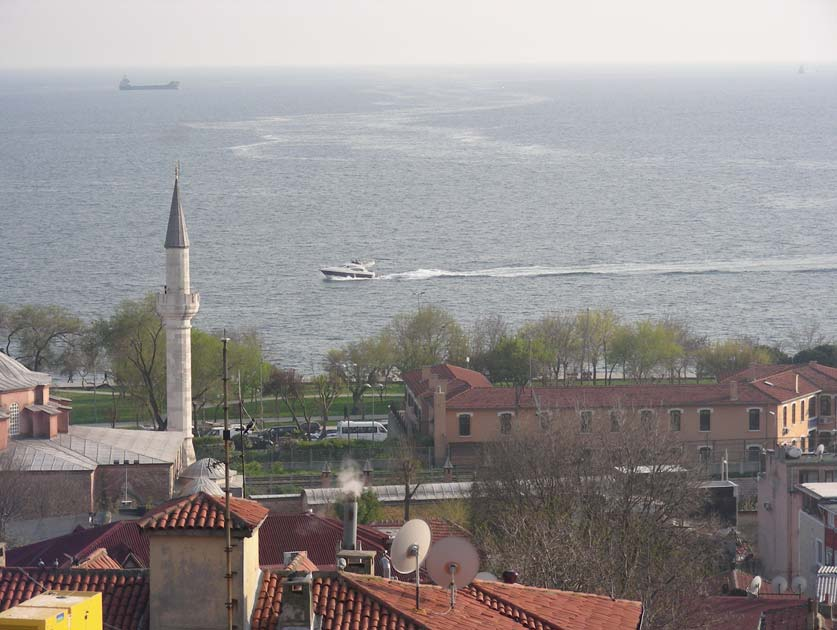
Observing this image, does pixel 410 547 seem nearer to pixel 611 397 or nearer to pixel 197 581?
pixel 197 581

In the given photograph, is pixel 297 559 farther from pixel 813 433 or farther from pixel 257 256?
pixel 257 256

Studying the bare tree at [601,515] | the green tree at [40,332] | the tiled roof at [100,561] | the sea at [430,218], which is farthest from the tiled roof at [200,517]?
the sea at [430,218]

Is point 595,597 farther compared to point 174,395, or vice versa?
point 174,395

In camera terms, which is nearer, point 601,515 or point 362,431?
point 601,515

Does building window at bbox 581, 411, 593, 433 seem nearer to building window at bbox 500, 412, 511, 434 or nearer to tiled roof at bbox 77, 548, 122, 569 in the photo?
building window at bbox 500, 412, 511, 434

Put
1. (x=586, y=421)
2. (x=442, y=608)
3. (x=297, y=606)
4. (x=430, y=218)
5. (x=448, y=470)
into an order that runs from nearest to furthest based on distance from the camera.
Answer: (x=297, y=606) → (x=442, y=608) → (x=448, y=470) → (x=586, y=421) → (x=430, y=218)

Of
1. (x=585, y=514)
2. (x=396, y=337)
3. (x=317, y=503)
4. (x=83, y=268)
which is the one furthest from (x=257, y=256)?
(x=585, y=514)

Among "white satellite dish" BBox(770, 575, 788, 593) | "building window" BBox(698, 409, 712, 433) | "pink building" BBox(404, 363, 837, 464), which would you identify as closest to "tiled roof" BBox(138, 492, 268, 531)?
"white satellite dish" BBox(770, 575, 788, 593)

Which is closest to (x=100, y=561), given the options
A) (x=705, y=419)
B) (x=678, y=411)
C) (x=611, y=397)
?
(x=611, y=397)
